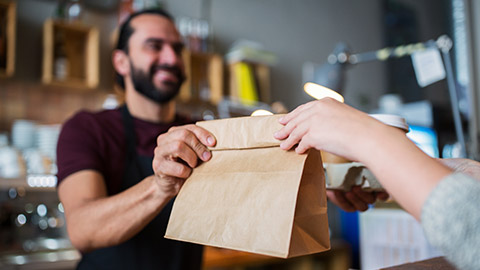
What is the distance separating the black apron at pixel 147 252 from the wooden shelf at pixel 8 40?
1517 millimetres

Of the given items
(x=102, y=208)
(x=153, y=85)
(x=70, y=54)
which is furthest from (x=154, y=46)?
(x=70, y=54)

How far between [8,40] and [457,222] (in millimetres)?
2649

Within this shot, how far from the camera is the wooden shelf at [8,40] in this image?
8.02 feet

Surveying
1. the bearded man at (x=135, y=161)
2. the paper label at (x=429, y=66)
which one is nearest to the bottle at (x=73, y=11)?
the bearded man at (x=135, y=161)

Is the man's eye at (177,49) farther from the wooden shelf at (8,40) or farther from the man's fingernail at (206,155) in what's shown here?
the wooden shelf at (8,40)

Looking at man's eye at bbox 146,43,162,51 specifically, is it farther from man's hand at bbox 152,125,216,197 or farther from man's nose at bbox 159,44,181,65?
man's hand at bbox 152,125,216,197

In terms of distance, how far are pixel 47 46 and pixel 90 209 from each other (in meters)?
1.87

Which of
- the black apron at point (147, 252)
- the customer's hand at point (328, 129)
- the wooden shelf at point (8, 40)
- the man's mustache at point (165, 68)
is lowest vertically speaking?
the black apron at point (147, 252)

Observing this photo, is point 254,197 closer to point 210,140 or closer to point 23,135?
point 210,140

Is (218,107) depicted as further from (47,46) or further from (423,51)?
(423,51)

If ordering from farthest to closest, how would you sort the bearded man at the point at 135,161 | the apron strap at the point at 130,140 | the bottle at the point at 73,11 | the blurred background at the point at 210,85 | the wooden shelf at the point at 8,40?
the bottle at the point at 73,11 < the wooden shelf at the point at 8,40 < the blurred background at the point at 210,85 < the apron strap at the point at 130,140 < the bearded man at the point at 135,161

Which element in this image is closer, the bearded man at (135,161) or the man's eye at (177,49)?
the bearded man at (135,161)

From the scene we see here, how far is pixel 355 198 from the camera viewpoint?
1.02 m

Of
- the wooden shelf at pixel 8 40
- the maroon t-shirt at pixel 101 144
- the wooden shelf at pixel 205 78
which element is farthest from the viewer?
the wooden shelf at pixel 205 78
